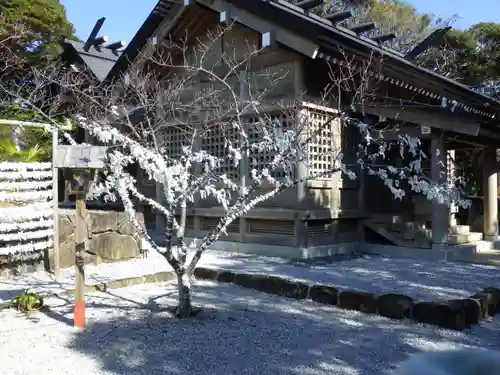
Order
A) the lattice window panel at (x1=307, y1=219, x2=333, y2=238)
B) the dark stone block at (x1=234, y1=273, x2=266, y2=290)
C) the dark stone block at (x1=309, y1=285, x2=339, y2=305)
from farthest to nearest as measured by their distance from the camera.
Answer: the lattice window panel at (x1=307, y1=219, x2=333, y2=238) < the dark stone block at (x1=234, y1=273, x2=266, y2=290) < the dark stone block at (x1=309, y1=285, x2=339, y2=305)

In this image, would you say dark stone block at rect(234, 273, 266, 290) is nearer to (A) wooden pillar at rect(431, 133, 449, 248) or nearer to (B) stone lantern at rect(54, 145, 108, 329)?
(B) stone lantern at rect(54, 145, 108, 329)

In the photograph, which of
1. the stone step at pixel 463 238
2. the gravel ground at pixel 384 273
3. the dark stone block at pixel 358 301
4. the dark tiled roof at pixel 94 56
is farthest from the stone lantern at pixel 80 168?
the dark tiled roof at pixel 94 56

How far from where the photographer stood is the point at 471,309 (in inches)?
218

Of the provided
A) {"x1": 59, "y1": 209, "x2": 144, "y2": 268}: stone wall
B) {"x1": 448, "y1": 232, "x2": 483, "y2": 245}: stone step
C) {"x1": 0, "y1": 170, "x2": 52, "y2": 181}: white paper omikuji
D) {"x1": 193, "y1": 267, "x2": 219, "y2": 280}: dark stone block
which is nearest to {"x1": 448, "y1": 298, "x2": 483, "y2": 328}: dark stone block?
{"x1": 193, "y1": 267, "x2": 219, "y2": 280}: dark stone block

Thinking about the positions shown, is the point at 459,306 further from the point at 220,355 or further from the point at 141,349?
the point at 141,349

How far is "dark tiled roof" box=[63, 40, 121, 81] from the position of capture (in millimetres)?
16266

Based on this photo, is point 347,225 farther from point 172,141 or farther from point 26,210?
point 26,210

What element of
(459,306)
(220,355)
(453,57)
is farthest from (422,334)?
(453,57)

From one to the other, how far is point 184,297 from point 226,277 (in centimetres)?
200

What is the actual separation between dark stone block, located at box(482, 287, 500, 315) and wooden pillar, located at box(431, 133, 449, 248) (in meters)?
3.54

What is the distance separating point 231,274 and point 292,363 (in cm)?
332

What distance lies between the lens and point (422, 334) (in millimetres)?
5133

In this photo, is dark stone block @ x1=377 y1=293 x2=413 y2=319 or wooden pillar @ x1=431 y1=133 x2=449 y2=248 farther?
wooden pillar @ x1=431 y1=133 x2=449 y2=248

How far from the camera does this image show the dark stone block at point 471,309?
5.47m
